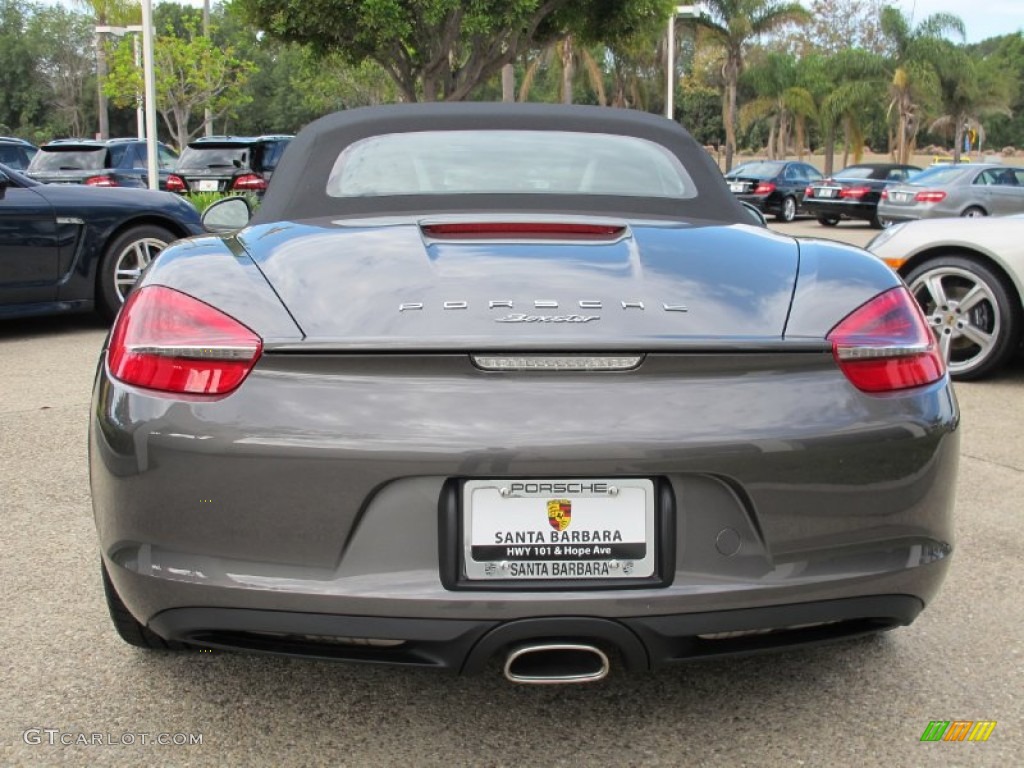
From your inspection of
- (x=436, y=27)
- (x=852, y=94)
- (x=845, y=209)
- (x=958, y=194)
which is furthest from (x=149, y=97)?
(x=852, y=94)

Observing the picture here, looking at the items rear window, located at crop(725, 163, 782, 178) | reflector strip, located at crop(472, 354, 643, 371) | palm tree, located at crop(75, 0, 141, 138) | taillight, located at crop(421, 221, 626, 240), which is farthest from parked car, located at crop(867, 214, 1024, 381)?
palm tree, located at crop(75, 0, 141, 138)

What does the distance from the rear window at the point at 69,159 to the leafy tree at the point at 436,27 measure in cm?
503

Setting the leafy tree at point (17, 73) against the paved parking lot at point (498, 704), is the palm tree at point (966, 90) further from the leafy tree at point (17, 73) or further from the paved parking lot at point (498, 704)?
the leafy tree at point (17, 73)

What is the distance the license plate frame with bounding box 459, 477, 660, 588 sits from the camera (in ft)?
6.70

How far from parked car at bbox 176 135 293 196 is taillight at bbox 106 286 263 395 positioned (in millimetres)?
13670

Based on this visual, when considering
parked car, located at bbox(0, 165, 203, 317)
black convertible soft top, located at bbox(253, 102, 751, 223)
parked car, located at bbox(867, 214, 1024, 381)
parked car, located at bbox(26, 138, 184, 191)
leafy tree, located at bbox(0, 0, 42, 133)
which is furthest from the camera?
leafy tree, located at bbox(0, 0, 42, 133)

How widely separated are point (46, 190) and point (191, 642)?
6.52m

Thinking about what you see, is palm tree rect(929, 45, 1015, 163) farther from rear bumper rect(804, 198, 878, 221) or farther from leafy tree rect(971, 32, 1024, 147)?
leafy tree rect(971, 32, 1024, 147)

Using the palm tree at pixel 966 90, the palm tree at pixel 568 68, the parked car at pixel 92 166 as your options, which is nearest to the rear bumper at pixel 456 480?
the parked car at pixel 92 166

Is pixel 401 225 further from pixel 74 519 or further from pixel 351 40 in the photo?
pixel 351 40

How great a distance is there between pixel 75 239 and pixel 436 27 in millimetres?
14101

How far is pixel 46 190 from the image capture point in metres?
7.86

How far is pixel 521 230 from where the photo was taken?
2547 millimetres

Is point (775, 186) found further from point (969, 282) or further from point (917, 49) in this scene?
point (969, 282)
